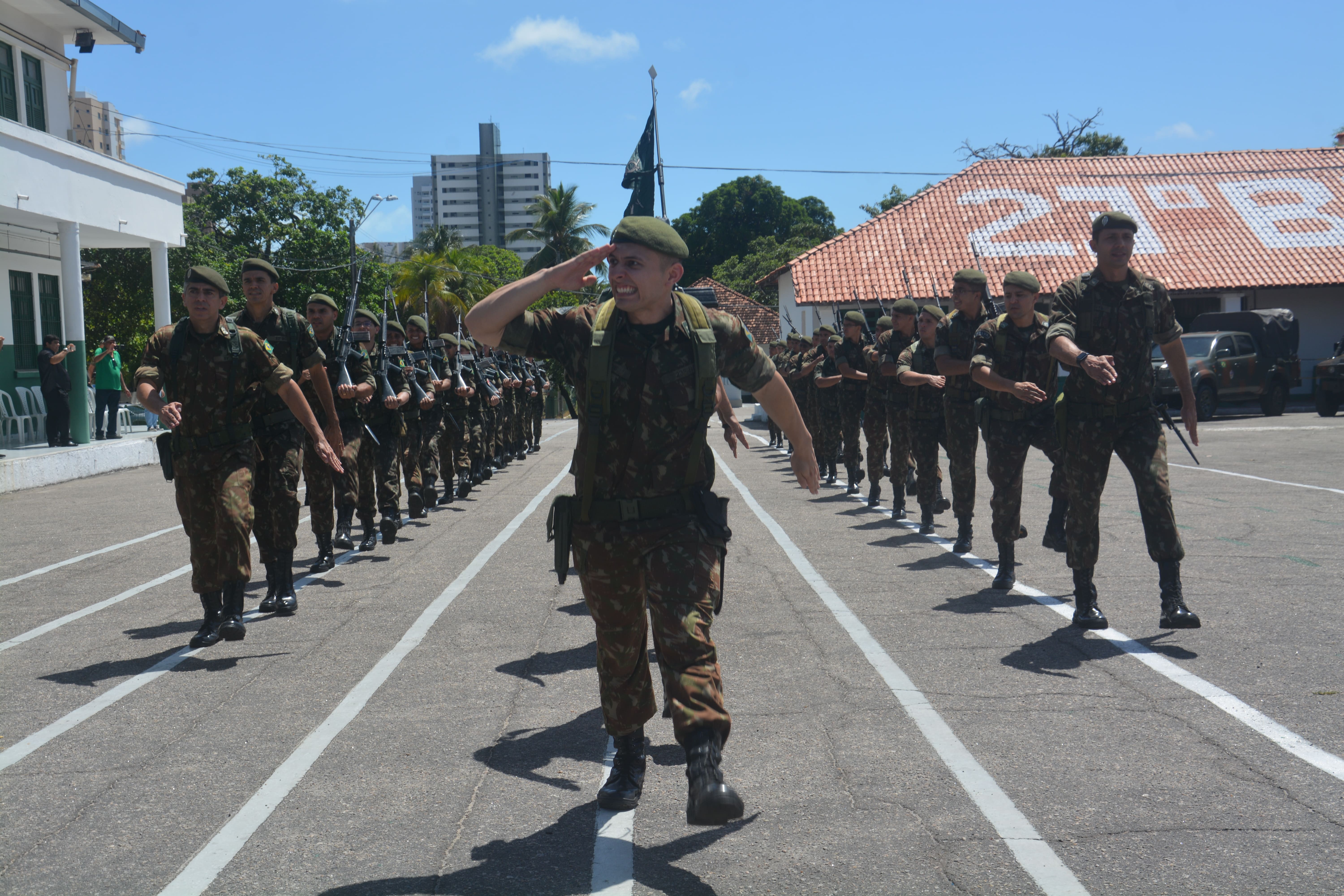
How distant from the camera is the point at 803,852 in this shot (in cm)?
369

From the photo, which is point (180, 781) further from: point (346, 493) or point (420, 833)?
point (346, 493)

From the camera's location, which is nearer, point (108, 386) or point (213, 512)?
point (213, 512)

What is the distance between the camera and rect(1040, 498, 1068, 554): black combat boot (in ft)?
27.4

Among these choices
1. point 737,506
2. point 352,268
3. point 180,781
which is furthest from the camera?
point 737,506

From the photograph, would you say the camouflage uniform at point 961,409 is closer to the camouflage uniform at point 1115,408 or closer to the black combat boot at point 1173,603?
the camouflage uniform at point 1115,408

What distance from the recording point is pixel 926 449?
36.5 feet

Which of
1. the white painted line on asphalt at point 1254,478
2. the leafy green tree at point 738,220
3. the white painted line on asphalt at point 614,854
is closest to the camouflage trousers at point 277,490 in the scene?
the white painted line on asphalt at point 614,854

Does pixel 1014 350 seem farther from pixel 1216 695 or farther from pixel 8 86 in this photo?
pixel 8 86

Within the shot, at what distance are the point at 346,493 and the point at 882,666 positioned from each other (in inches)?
229

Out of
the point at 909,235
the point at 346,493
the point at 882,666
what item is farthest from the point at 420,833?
the point at 909,235

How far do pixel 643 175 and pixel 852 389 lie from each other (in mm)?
3959

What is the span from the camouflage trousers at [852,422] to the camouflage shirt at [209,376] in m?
8.98

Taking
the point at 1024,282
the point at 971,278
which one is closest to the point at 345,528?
the point at 971,278

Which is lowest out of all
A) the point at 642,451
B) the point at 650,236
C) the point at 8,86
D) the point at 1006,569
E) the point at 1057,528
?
the point at 1006,569
